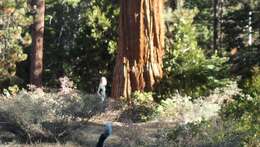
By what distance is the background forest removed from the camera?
1101 cm

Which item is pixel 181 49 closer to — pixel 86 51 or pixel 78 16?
pixel 86 51

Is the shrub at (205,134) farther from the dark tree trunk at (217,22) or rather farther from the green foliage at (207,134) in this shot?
the dark tree trunk at (217,22)

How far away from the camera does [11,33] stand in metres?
21.4

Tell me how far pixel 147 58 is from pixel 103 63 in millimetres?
7426

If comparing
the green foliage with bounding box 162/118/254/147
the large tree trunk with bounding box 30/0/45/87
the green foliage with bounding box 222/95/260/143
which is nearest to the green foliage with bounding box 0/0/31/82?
the large tree trunk with bounding box 30/0/45/87

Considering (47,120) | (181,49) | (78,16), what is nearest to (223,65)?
(181,49)

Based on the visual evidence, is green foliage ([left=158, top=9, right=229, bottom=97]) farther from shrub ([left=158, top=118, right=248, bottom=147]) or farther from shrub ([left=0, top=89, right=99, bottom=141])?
shrub ([left=158, top=118, right=248, bottom=147])

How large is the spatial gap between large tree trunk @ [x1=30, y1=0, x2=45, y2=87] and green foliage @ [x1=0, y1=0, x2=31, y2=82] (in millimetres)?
1161

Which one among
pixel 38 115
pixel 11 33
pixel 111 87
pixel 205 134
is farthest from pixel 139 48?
pixel 205 134

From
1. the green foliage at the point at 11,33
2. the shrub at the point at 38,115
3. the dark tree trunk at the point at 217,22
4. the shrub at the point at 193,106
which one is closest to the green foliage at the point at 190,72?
the shrub at the point at 193,106

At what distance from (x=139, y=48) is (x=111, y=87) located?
470 cm

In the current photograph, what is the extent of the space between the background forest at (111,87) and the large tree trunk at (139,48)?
353mm

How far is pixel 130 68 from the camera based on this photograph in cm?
1753

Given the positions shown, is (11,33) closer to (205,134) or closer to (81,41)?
(81,41)
